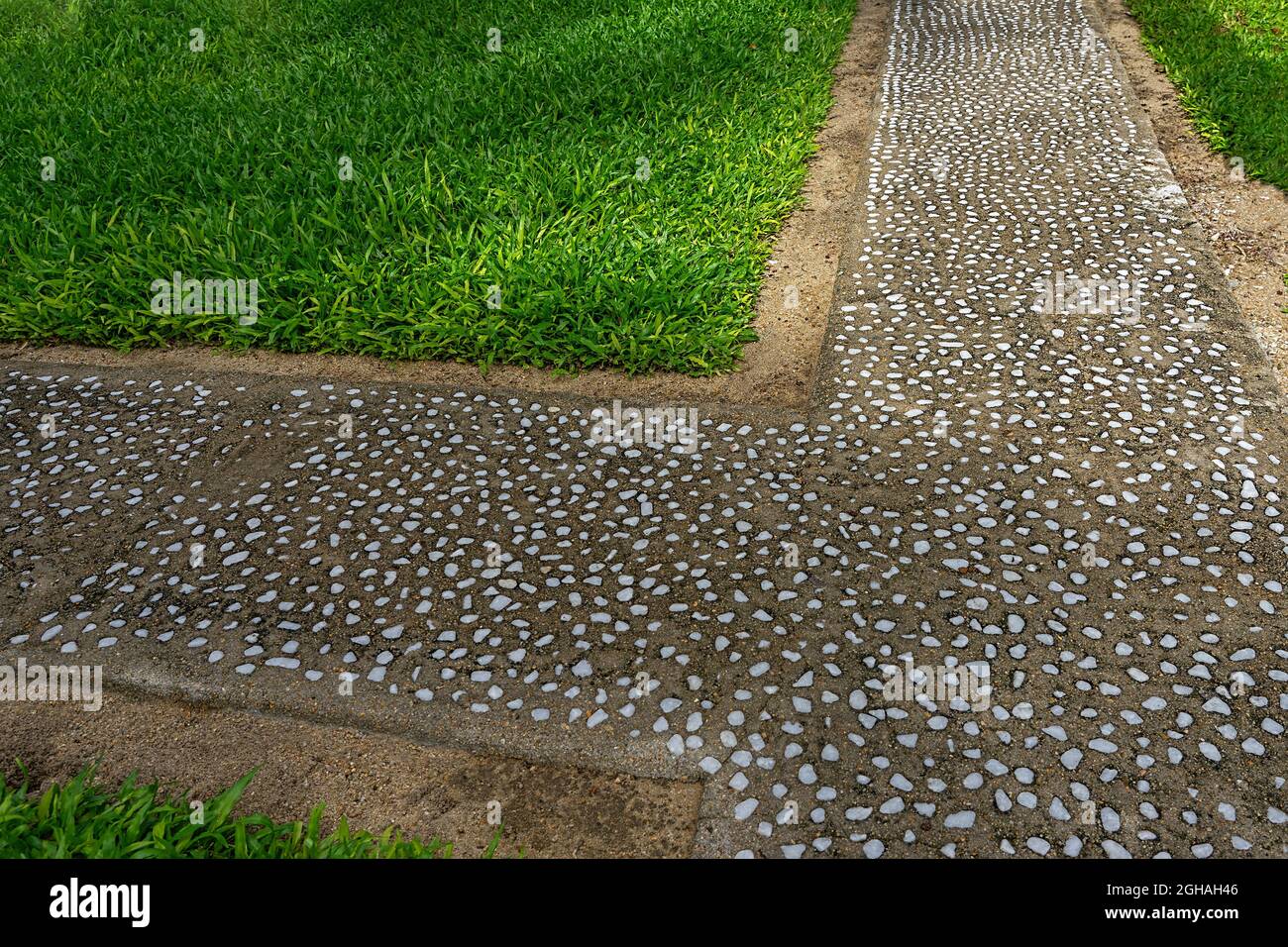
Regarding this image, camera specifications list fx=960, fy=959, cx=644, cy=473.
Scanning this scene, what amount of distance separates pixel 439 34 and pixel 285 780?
7.72 metres

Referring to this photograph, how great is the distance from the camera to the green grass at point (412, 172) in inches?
→ 199

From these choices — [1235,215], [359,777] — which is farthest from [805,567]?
[1235,215]

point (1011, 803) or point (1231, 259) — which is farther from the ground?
point (1231, 259)

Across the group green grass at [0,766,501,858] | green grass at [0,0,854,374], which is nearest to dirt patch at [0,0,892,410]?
green grass at [0,0,854,374]

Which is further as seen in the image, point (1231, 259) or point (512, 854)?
point (1231, 259)

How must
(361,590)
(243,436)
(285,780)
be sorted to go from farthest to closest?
(243,436)
(361,590)
(285,780)

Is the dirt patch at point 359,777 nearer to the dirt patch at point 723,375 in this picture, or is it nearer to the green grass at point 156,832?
the green grass at point 156,832

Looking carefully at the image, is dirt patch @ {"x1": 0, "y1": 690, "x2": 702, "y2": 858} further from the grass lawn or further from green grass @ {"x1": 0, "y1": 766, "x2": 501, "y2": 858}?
the grass lawn

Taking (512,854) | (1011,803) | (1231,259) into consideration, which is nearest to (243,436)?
(512,854)

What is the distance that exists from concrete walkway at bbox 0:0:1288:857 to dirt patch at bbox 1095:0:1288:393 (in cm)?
19

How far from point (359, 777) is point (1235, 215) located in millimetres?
5981

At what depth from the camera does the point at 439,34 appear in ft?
28.6

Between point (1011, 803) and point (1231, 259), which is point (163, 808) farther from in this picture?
point (1231, 259)

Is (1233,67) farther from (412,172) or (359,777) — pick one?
(359,777)
